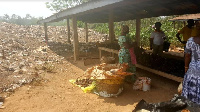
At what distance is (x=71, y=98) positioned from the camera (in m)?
4.70

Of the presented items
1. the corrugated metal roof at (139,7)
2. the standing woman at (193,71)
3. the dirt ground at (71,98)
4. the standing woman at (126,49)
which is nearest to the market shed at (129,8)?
the corrugated metal roof at (139,7)

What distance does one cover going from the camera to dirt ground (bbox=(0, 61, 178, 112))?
414 centimetres

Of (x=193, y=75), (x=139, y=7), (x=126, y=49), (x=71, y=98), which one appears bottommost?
(x=71, y=98)

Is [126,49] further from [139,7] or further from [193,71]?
[139,7]

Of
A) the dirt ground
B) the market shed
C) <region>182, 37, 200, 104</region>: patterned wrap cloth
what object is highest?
the market shed

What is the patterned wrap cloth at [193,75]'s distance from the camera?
2.60 metres

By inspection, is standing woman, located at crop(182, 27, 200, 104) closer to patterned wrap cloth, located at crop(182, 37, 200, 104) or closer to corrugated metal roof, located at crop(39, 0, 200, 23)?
patterned wrap cloth, located at crop(182, 37, 200, 104)

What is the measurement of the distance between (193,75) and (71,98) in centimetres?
316

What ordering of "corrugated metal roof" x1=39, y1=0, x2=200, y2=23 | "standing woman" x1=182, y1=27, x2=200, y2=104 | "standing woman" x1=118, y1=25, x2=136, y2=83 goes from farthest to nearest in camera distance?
1. "corrugated metal roof" x1=39, y1=0, x2=200, y2=23
2. "standing woman" x1=118, y1=25, x2=136, y2=83
3. "standing woman" x1=182, y1=27, x2=200, y2=104

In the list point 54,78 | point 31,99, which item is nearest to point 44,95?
point 31,99

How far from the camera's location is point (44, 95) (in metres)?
4.94

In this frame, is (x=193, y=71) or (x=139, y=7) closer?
(x=193, y=71)

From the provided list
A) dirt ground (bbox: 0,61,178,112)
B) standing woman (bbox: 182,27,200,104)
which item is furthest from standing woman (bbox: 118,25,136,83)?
standing woman (bbox: 182,27,200,104)

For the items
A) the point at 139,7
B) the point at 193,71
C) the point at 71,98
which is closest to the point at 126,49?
the point at 71,98
